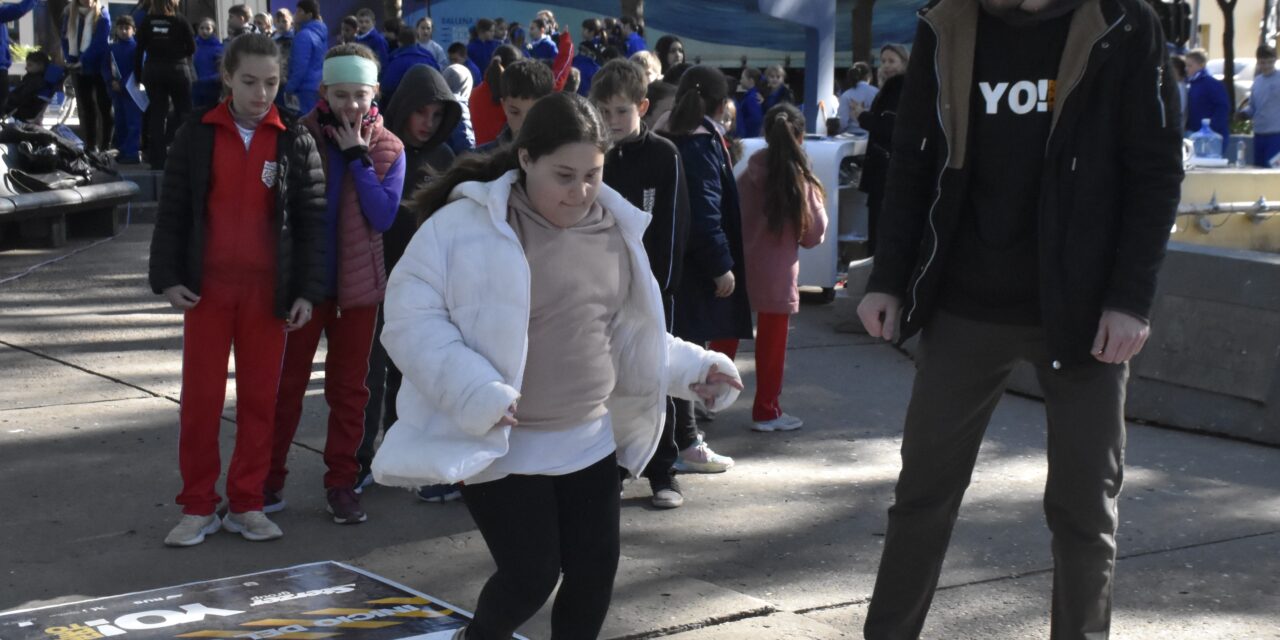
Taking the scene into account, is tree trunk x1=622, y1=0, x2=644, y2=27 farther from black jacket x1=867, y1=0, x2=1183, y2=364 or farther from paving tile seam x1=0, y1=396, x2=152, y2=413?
black jacket x1=867, y1=0, x2=1183, y2=364

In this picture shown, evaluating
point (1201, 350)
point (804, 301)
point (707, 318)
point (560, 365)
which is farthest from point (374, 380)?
point (804, 301)

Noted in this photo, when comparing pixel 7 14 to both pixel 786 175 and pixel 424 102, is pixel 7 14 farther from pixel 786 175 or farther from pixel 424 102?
pixel 424 102

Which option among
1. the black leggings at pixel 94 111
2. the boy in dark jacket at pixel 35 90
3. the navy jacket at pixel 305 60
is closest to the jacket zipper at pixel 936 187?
the navy jacket at pixel 305 60

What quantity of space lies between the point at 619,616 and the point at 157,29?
13164mm

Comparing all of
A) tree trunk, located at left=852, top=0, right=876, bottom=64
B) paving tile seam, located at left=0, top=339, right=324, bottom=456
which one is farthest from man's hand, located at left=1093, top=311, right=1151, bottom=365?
tree trunk, located at left=852, top=0, right=876, bottom=64

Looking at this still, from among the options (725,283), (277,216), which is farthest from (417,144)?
(725,283)

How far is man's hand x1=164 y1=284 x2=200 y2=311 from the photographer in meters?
5.18

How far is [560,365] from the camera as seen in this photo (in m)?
3.71

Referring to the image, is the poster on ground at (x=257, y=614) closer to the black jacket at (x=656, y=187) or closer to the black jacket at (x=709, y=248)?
the black jacket at (x=656, y=187)

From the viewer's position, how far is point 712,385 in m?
3.84

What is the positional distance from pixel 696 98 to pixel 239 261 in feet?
7.05

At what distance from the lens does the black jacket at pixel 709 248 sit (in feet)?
21.1

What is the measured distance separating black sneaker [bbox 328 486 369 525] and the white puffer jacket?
216cm

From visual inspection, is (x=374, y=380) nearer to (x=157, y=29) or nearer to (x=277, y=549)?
(x=277, y=549)
